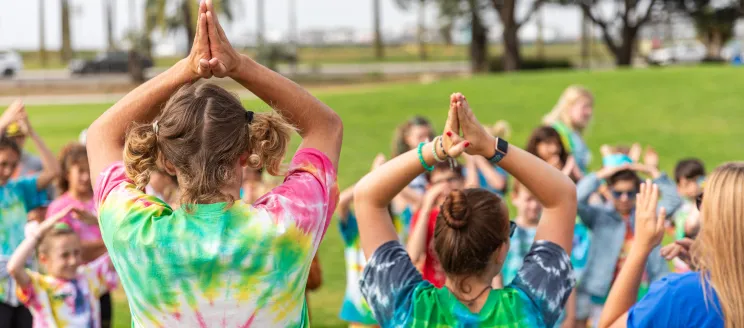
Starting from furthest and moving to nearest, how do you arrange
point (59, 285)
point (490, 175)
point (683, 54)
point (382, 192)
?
1. point (683, 54)
2. point (490, 175)
3. point (59, 285)
4. point (382, 192)

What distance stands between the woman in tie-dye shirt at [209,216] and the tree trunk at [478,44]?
1631 inches

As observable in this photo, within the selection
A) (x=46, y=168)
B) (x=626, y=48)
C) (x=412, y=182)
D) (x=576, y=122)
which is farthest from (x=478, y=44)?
(x=46, y=168)

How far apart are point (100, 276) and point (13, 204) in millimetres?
1033

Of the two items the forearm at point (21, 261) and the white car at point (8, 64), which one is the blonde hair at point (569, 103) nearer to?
the forearm at point (21, 261)

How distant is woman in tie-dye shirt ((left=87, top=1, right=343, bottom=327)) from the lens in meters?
2.53

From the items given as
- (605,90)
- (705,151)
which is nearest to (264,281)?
(705,151)

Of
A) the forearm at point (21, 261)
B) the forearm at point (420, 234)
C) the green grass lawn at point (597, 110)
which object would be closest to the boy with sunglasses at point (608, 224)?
the forearm at point (420, 234)

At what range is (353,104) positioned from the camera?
85.0 ft

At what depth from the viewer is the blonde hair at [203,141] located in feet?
8.34

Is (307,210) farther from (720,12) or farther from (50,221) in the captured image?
(720,12)

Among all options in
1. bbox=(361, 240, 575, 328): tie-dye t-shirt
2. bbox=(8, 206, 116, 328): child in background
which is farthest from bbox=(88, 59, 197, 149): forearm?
bbox=(8, 206, 116, 328): child in background

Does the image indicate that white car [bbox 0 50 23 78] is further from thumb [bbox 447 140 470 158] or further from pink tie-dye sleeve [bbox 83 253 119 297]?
thumb [bbox 447 140 470 158]

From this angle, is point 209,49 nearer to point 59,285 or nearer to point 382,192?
point 382,192

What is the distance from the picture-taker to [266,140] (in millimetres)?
2623
